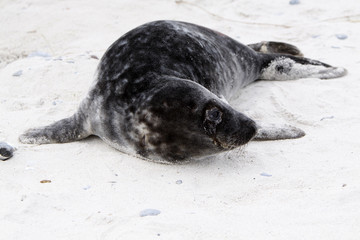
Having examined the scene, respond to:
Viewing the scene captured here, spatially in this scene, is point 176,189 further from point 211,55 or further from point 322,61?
point 322,61

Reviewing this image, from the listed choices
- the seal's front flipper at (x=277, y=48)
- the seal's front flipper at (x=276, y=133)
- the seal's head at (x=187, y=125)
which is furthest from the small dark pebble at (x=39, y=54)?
the seal's front flipper at (x=276, y=133)

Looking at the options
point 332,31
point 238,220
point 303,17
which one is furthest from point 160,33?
point 303,17

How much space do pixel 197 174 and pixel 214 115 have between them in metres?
0.35

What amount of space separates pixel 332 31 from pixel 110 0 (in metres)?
2.99

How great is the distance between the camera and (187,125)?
2.89 meters

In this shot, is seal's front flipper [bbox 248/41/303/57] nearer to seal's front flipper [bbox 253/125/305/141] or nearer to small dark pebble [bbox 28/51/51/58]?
seal's front flipper [bbox 253/125/305/141]

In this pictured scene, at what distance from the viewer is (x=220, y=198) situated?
258 cm

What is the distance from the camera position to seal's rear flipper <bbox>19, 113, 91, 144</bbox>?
338cm

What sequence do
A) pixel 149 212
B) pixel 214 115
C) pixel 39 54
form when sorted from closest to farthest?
1. pixel 149 212
2. pixel 214 115
3. pixel 39 54

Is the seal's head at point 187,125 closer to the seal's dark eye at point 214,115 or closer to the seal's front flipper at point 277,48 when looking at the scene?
the seal's dark eye at point 214,115

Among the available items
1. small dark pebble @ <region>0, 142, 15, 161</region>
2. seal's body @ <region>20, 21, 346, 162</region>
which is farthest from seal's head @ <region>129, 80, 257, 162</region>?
small dark pebble @ <region>0, 142, 15, 161</region>

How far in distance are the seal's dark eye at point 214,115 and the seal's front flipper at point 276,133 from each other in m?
0.52

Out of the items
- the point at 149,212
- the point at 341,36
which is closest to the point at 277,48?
the point at 341,36

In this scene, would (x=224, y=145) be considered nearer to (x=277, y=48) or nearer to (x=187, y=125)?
(x=187, y=125)
